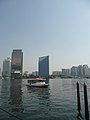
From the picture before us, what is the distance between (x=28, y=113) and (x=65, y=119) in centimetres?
698

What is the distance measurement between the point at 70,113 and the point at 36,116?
5.94 m

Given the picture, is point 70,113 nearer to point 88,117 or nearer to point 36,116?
point 88,117

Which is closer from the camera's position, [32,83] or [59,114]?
[59,114]

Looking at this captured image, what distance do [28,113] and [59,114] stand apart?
536cm

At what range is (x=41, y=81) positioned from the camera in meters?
84.5

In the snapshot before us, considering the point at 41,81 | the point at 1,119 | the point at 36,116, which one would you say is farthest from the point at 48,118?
the point at 41,81

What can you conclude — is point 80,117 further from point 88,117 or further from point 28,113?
point 28,113

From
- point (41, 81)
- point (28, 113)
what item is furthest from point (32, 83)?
point (28, 113)

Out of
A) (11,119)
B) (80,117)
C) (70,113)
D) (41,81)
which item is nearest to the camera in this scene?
(11,119)

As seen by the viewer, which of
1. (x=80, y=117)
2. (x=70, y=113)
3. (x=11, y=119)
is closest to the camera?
(x=11, y=119)

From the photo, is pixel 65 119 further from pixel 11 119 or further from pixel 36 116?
pixel 11 119

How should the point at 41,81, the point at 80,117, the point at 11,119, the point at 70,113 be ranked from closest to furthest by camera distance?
the point at 11,119 < the point at 80,117 < the point at 70,113 < the point at 41,81

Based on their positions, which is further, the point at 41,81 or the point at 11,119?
the point at 41,81

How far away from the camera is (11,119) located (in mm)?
23562
